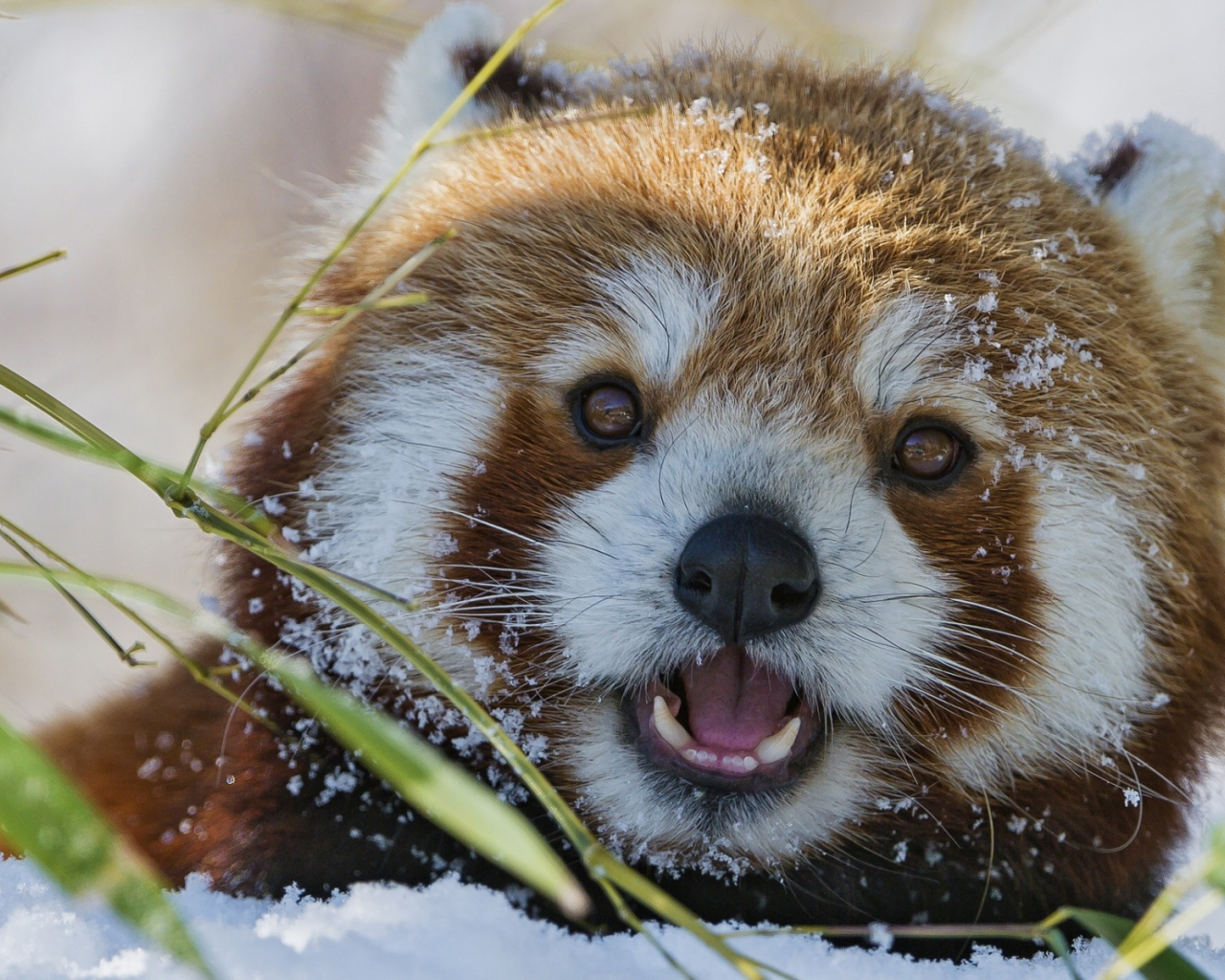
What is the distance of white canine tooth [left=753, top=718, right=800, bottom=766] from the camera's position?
1506mm

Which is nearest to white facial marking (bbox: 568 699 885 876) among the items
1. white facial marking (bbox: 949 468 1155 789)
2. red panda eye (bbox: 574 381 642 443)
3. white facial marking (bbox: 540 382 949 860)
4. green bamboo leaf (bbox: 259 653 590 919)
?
white facial marking (bbox: 540 382 949 860)

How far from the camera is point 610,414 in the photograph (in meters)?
1.59

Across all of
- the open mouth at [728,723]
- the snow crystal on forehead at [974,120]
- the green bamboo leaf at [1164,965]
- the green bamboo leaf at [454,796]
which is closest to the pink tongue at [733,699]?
the open mouth at [728,723]

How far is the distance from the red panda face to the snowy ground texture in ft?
0.71

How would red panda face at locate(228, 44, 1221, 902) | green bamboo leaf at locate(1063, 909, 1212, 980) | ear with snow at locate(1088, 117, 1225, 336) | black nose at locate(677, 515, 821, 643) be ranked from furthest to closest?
ear with snow at locate(1088, 117, 1225, 336), red panda face at locate(228, 44, 1221, 902), black nose at locate(677, 515, 821, 643), green bamboo leaf at locate(1063, 909, 1212, 980)

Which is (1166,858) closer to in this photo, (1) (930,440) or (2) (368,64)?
(1) (930,440)

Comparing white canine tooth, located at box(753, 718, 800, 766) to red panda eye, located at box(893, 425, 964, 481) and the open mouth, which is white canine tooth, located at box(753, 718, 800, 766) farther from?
red panda eye, located at box(893, 425, 964, 481)

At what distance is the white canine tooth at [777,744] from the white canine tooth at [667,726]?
90mm

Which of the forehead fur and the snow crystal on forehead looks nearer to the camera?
the forehead fur

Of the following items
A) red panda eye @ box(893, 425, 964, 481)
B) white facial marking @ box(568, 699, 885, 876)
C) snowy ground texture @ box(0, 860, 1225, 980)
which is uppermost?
red panda eye @ box(893, 425, 964, 481)

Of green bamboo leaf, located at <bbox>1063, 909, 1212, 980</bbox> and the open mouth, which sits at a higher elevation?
green bamboo leaf, located at <bbox>1063, 909, 1212, 980</bbox>

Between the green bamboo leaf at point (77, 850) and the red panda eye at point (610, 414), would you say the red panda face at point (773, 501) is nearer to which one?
the red panda eye at point (610, 414)

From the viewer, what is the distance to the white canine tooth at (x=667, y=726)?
1507 millimetres

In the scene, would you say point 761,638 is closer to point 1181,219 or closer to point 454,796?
point 454,796
